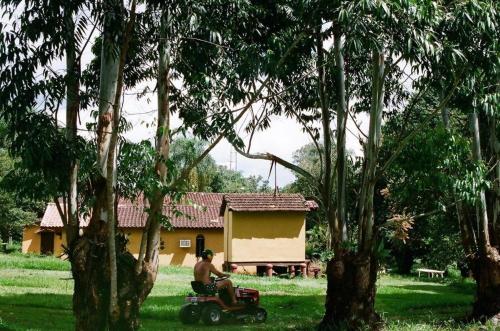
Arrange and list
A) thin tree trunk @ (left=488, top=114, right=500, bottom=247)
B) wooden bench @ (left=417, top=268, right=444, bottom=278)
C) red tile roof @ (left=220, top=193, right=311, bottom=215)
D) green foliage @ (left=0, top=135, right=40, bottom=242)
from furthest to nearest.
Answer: green foliage @ (left=0, top=135, right=40, bottom=242) → wooden bench @ (left=417, top=268, right=444, bottom=278) → red tile roof @ (left=220, top=193, right=311, bottom=215) → thin tree trunk @ (left=488, top=114, right=500, bottom=247)

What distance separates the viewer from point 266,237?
102ft

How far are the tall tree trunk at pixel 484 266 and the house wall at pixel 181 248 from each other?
21817mm

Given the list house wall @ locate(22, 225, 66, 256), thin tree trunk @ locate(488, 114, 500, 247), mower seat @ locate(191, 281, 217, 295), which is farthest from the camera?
house wall @ locate(22, 225, 66, 256)

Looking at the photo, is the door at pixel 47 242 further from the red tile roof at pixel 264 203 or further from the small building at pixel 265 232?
the red tile roof at pixel 264 203

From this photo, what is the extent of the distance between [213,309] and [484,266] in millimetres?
5773

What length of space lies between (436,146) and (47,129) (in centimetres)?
702

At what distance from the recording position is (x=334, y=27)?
9883mm

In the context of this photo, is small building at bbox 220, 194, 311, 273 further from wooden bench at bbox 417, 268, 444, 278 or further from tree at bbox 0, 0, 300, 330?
tree at bbox 0, 0, 300, 330

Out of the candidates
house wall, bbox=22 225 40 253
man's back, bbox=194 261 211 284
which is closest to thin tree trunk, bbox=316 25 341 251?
man's back, bbox=194 261 211 284

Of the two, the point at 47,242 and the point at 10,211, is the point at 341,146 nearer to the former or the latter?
the point at 10,211

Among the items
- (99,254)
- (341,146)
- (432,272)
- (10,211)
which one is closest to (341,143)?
(341,146)

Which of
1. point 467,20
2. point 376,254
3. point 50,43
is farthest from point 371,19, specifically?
point 376,254

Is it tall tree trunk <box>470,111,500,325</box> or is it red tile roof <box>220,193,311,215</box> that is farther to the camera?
red tile roof <box>220,193,311,215</box>

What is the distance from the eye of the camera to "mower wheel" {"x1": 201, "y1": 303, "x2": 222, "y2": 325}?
12.7 metres
